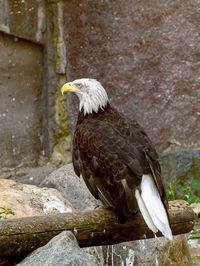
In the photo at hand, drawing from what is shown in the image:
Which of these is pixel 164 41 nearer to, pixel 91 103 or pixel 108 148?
pixel 91 103

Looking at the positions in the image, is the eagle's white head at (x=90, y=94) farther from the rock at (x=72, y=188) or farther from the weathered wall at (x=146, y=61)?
the weathered wall at (x=146, y=61)

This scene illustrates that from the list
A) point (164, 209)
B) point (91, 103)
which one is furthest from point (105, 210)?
point (91, 103)

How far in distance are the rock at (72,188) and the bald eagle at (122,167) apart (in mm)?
935

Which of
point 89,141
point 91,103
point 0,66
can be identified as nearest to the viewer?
point 89,141

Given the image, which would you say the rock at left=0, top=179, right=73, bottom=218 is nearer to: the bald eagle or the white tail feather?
the bald eagle

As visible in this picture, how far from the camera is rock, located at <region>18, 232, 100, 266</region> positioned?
8.45 feet

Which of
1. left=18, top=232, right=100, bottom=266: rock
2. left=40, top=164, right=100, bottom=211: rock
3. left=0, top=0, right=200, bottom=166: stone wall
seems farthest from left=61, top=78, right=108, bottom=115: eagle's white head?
left=0, top=0, right=200, bottom=166: stone wall

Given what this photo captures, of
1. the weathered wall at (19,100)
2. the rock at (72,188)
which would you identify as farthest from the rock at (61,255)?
the weathered wall at (19,100)

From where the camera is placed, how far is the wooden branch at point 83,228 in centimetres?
285

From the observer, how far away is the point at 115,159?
3213mm

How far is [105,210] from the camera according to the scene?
3193 mm

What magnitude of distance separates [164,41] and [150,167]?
2.27 m

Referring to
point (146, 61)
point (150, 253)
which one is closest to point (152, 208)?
point (150, 253)

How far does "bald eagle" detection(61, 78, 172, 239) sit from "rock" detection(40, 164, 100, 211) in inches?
36.8
